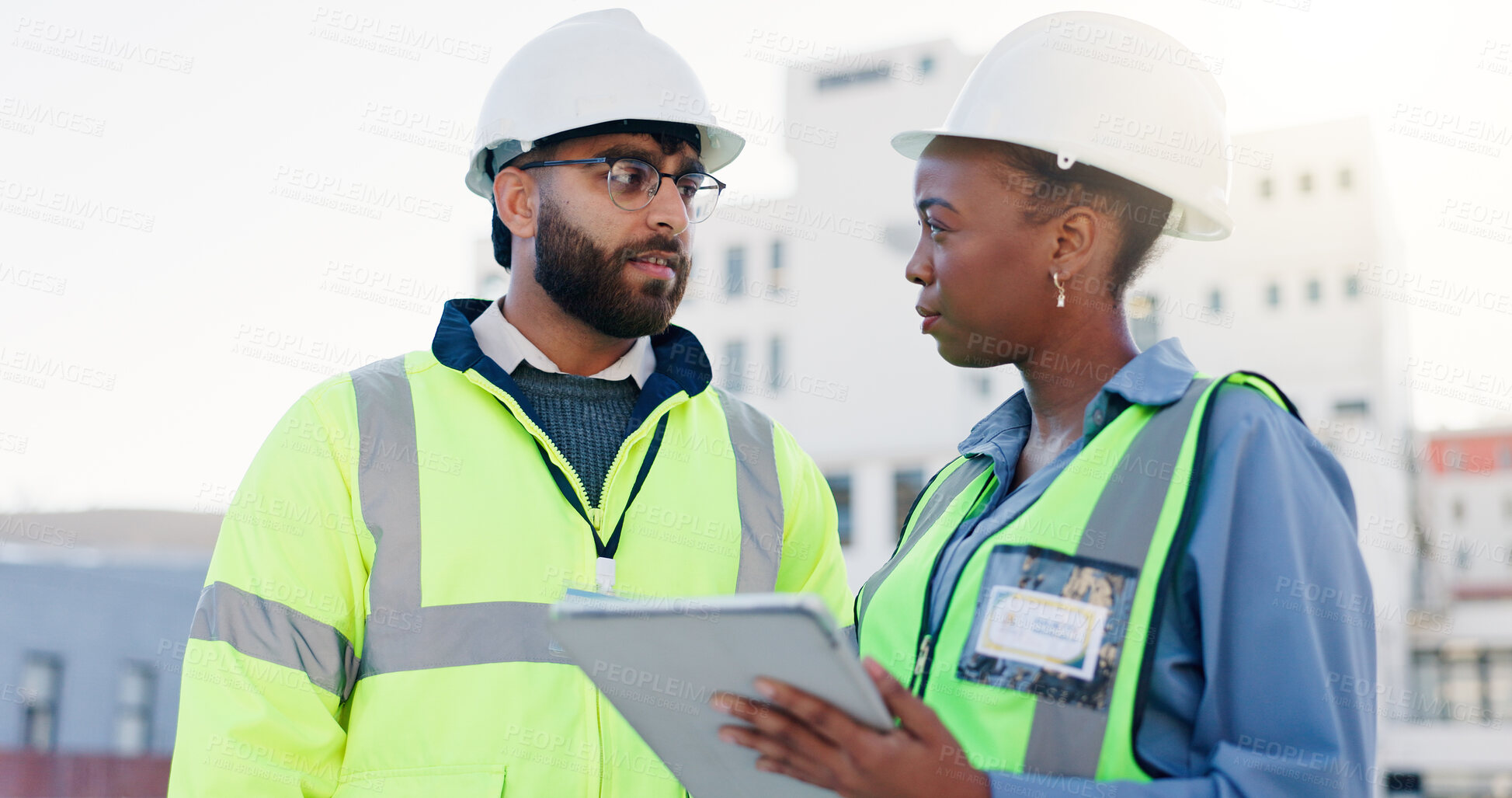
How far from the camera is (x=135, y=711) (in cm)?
2245

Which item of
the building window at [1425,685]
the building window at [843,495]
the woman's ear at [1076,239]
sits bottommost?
the building window at [1425,685]

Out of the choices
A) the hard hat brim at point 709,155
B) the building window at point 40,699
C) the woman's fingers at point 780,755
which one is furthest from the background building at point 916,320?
the woman's fingers at point 780,755

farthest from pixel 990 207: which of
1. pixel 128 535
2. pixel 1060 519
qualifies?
pixel 128 535

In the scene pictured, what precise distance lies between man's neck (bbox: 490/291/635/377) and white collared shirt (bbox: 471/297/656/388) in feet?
0.07

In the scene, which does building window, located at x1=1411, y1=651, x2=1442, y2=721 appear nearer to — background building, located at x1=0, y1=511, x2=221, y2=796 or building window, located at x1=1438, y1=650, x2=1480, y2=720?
building window, located at x1=1438, y1=650, x2=1480, y2=720

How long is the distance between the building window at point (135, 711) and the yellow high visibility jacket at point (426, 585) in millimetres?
21868

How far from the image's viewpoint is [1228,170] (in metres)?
2.44

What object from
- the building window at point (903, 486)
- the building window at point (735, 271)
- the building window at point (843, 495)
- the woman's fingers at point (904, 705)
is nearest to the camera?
the woman's fingers at point (904, 705)

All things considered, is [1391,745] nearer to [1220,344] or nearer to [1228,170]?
[1220,344]

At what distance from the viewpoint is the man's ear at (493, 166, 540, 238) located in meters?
3.45

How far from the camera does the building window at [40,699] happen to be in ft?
69.5

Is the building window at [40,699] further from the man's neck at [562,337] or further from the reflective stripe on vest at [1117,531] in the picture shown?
the reflective stripe on vest at [1117,531]

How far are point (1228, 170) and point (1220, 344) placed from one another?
1223 inches

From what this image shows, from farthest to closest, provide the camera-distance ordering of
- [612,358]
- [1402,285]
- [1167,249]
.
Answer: [1402,285] < [612,358] < [1167,249]
